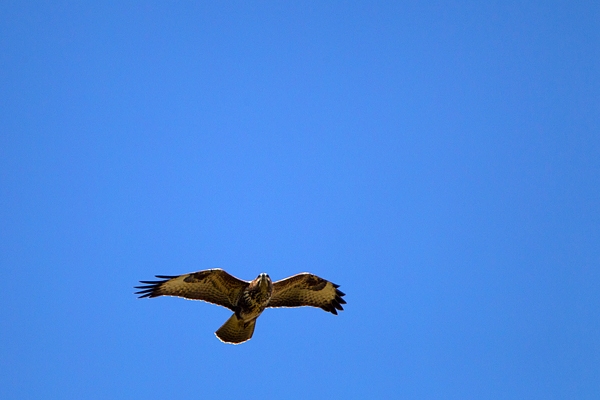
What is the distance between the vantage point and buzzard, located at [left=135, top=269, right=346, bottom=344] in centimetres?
1220

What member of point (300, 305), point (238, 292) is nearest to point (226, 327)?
point (238, 292)

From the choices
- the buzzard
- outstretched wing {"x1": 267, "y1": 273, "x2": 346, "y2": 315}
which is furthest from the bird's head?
outstretched wing {"x1": 267, "y1": 273, "x2": 346, "y2": 315}

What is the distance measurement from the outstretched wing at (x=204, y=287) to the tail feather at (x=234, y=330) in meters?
0.27

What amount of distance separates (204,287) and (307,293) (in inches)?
86.7

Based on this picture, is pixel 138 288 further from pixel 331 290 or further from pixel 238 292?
pixel 331 290

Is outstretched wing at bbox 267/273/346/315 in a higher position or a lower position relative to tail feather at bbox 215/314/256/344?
higher

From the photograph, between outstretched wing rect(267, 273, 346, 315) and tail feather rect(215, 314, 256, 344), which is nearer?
tail feather rect(215, 314, 256, 344)

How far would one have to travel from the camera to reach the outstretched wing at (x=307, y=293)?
42.8 feet

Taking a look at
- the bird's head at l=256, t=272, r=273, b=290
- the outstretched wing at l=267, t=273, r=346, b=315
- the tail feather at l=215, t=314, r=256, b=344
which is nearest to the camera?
the bird's head at l=256, t=272, r=273, b=290

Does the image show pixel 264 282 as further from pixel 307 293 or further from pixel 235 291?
pixel 307 293

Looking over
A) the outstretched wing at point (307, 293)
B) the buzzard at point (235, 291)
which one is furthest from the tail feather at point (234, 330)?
the outstretched wing at point (307, 293)

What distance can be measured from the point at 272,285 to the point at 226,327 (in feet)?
4.03

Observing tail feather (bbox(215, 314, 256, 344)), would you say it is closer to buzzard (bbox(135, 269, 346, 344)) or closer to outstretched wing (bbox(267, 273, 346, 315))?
buzzard (bbox(135, 269, 346, 344))

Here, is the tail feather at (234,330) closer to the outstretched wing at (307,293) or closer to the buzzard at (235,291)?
the buzzard at (235,291)
